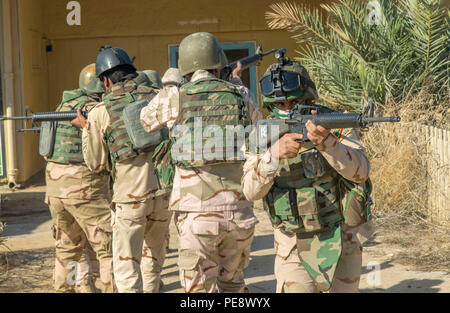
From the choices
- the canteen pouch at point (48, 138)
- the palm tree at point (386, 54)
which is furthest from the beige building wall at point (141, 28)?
the canteen pouch at point (48, 138)

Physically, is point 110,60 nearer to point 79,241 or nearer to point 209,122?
point 209,122

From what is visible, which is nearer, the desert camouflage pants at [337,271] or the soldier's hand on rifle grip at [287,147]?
the soldier's hand on rifle grip at [287,147]

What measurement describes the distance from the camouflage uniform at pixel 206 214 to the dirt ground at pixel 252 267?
173 cm

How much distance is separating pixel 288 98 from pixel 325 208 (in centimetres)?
60

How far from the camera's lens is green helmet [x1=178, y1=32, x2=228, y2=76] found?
4023 mm

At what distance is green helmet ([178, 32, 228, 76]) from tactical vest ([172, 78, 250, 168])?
21cm

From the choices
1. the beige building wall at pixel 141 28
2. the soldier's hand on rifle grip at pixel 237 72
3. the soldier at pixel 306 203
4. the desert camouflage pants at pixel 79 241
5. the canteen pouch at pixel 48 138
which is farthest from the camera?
the beige building wall at pixel 141 28

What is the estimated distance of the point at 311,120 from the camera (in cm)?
322

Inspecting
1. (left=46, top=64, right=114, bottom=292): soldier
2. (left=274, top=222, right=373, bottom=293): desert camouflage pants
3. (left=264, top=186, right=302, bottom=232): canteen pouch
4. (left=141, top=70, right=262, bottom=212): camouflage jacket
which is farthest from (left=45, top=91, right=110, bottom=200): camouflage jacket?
(left=274, top=222, right=373, bottom=293): desert camouflage pants

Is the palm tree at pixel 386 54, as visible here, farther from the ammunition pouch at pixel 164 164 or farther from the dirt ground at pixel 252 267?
the ammunition pouch at pixel 164 164

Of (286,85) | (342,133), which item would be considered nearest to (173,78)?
Answer: (286,85)

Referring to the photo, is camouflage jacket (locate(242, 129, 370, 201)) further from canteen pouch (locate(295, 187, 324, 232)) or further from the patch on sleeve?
canteen pouch (locate(295, 187, 324, 232))

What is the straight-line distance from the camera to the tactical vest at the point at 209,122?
384 centimetres

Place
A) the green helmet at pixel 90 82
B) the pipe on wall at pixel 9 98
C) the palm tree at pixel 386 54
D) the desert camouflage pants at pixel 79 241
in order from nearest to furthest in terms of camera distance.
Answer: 1. the desert camouflage pants at pixel 79 241
2. the green helmet at pixel 90 82
3. the palm tree at pixel 386 54
4. the pipe on wall at pixel 9 98
